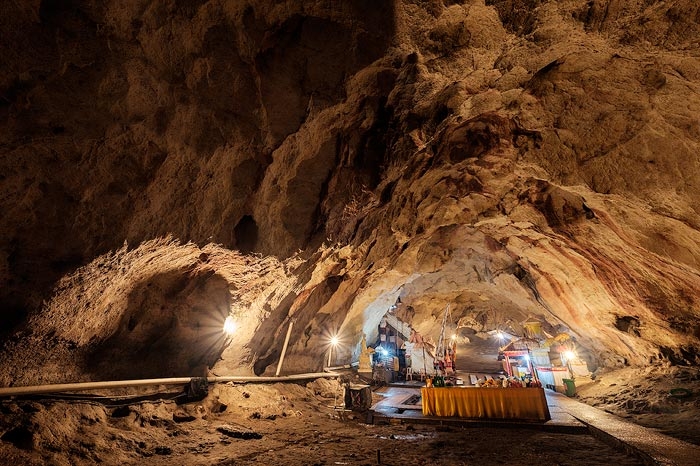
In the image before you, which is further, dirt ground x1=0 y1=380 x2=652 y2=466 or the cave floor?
the cave floor

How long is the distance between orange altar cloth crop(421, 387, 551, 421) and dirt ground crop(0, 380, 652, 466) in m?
0.70

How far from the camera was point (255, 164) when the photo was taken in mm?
6543

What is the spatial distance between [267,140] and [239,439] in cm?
632

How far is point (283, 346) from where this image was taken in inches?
455

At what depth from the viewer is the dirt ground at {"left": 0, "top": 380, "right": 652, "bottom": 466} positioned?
460 cm

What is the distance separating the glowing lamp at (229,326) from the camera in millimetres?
8471

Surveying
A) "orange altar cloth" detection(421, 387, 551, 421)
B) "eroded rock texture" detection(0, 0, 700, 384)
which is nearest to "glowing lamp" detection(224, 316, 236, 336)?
"eroded rock texture" detection(0, 0, 700, 384)

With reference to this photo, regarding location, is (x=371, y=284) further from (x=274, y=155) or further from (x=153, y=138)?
(x=153, y=138)

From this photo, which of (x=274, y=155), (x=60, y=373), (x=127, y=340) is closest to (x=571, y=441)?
(x=274, y=155)

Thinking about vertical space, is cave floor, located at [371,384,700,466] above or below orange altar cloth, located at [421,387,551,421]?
below

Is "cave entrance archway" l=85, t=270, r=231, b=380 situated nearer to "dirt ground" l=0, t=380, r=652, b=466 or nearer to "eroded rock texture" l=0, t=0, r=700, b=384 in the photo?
"eroded rock texture" l=0, t=0, r=700, b=384

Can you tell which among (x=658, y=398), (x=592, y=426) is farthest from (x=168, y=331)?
(x=658, y=398)

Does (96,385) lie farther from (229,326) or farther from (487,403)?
(487,403)

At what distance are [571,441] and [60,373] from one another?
35.7 ft
